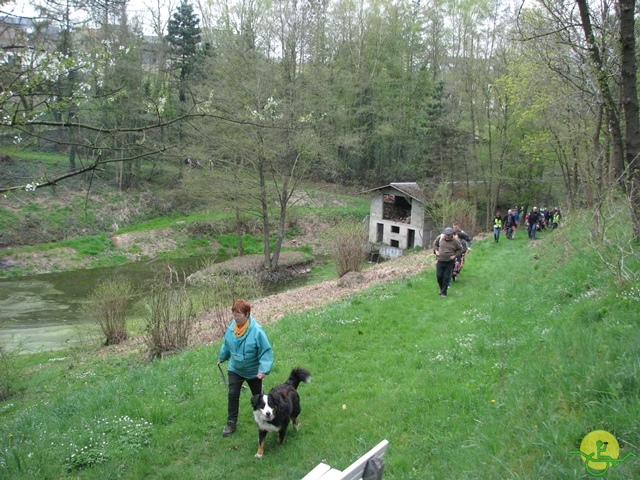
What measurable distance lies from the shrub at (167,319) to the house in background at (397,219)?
89.5 feet

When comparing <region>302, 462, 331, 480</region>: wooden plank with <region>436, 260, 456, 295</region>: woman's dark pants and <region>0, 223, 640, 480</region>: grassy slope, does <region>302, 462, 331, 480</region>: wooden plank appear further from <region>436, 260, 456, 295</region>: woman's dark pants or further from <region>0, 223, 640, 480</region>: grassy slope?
<region>436, 260, 456, 295</region>: woman's dark pants

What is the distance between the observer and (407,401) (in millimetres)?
6090

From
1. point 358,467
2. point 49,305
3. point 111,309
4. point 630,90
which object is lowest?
point 49,305

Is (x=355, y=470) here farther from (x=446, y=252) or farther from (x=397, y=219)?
(x=397, y=219)

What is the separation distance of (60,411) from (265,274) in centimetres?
2385

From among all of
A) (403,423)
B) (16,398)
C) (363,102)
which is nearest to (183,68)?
(363,102)

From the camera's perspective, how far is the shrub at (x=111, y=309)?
14.3 meters

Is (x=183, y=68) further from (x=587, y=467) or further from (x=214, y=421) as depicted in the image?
(x=587, y=467)

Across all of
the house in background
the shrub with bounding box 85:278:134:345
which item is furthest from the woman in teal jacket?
the house in background

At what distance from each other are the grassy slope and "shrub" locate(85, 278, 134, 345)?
3.95 meters

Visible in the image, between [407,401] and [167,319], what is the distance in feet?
23.2

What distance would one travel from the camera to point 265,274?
3131cm

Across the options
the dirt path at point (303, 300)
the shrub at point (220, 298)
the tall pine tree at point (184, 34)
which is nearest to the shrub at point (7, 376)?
the dirt path at point (303, 300)

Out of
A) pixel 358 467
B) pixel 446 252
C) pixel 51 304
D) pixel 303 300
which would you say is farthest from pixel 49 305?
pixel 358 467
